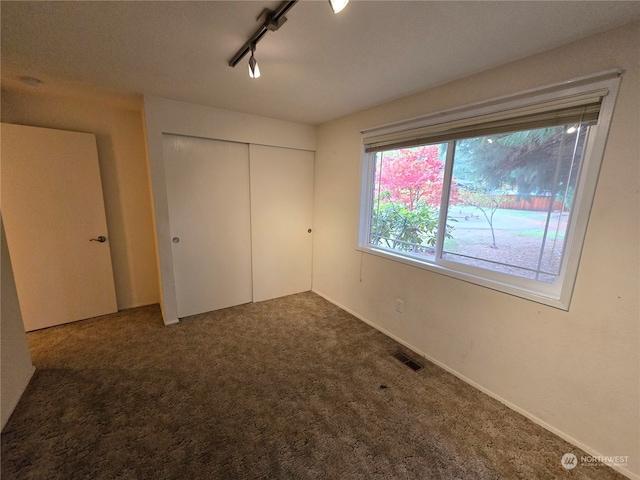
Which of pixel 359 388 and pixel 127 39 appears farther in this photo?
pixel 359 388

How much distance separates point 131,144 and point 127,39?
1801mm

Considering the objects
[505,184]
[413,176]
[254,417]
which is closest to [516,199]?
[505,184]

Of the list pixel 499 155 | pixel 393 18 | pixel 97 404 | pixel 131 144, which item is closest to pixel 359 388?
pixel 97 404

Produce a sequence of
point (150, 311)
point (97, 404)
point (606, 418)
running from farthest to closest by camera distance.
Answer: point (150, 311), point (97, 404), point (606, 418)

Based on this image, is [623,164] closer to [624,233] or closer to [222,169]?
[624,233]

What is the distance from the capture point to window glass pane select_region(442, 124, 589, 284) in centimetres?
156

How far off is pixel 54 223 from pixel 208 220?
146cm

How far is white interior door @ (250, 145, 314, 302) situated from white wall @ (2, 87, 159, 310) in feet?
4.29

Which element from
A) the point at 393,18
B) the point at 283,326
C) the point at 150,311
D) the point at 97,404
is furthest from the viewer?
the point at 150,311

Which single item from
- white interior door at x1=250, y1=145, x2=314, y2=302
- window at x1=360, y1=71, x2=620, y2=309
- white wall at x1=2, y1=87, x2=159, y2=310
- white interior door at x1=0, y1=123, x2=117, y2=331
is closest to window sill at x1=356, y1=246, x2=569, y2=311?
window at x1=360, y1=71, x2=620, y2=309

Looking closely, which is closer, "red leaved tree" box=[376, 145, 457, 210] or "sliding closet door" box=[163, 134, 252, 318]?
"red leaved tree" box=[376, 145, 457, 210]

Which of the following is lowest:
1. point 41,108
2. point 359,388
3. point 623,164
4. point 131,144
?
point 359,388

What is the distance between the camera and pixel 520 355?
1736 millimetres

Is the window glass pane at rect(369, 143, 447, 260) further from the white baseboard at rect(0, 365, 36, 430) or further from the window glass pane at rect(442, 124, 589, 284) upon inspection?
the white baseboard at rect(0, 365, 36, 430)
